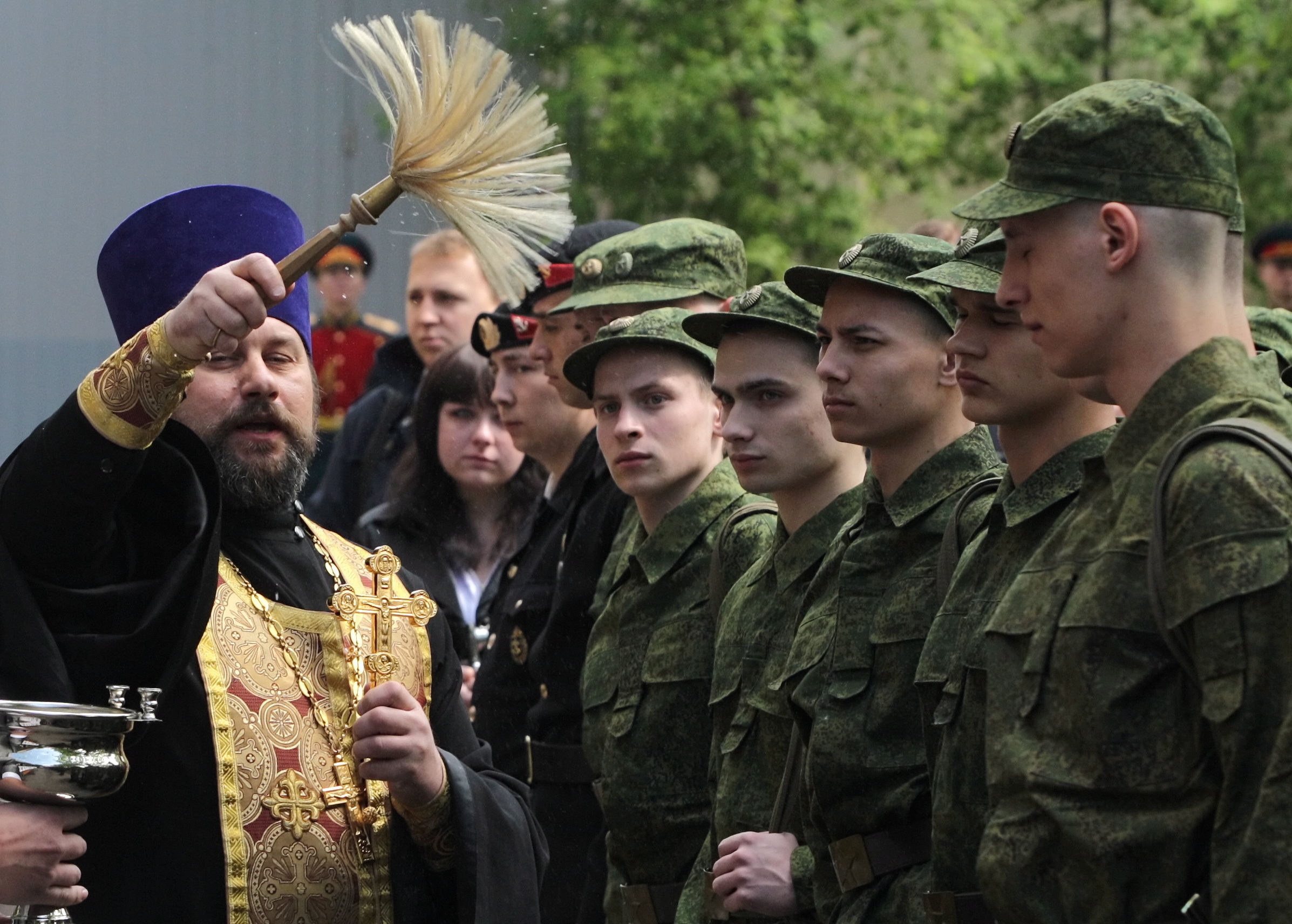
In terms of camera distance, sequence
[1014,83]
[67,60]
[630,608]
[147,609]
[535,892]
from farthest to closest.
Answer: [1014,83] < [67,60] < [630,608] < [535,892] < [147,609]

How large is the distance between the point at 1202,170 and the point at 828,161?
1049 centimetres

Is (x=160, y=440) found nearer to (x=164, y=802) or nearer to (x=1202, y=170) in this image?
(x=164, y=802)

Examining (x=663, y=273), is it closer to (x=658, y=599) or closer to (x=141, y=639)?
(x=658, y=599)

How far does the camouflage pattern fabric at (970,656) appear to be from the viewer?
2850 millimetres

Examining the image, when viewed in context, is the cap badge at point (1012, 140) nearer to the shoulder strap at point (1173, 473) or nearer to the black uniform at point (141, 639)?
the shoulder strap at point (1173, 473)

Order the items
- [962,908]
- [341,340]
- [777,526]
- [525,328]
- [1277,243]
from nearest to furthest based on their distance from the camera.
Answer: [962,908], [777,526], [525,328], [1277,243], [341,340]

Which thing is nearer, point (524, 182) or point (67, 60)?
point (524, 182)

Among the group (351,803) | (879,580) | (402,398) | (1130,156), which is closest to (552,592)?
(351,803)

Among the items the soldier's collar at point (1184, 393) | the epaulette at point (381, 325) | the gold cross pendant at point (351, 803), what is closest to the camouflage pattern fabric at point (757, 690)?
the gold cross pendant at point (351, 803)

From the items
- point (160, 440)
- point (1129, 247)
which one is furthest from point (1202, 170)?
point (160, 440)

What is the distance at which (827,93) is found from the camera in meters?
13.0

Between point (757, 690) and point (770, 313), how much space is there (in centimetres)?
89

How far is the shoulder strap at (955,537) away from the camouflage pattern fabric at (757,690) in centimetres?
49

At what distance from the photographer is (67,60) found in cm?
646
